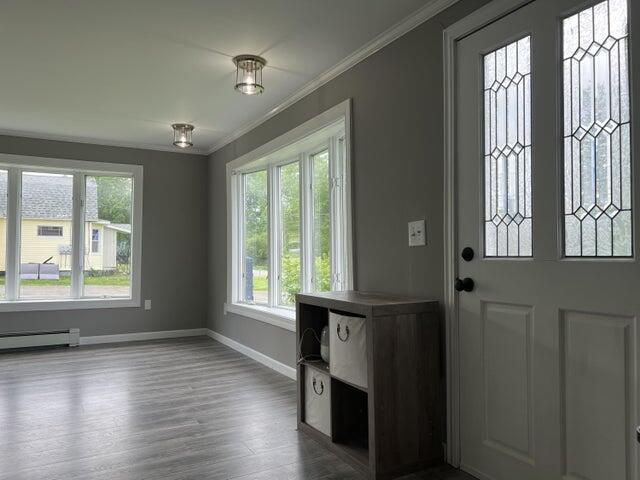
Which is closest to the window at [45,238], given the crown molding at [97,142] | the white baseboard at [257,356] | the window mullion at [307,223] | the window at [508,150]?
the crown molding at [97,142]

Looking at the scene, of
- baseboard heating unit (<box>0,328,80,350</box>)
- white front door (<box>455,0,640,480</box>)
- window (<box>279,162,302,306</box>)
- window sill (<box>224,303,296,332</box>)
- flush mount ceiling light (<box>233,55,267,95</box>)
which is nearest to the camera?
white front door (<box>455,0,640,480</box>)

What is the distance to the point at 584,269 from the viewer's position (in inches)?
69.2

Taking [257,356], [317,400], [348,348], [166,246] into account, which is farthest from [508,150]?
[166,246]

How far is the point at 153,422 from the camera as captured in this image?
9.54ft

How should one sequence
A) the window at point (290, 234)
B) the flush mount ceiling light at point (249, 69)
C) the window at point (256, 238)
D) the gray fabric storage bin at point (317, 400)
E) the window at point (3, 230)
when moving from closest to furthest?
the gray fabric storage bin at point (317, 400), the flush mount ceiling light at point (249, 69), the window at point (290, 234), the window at point (256, 238), the window at point (3, 230)

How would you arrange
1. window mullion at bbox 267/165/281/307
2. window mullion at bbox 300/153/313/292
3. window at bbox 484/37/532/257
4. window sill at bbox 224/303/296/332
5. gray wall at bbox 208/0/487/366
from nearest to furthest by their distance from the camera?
window at bbox 484/37/532/257 → gray wall at bbox 208/0/487/366 → window sill at bbox 224/303/296/332 → window mullion at bbox 300/153/313/292 → window mullion at bbox 267/165/281/307

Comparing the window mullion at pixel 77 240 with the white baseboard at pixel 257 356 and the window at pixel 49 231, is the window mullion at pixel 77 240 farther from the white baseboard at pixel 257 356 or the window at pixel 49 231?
the white baseboard at pixel 257 356

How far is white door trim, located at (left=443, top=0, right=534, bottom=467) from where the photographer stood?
229 cm

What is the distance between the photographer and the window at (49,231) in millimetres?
5223

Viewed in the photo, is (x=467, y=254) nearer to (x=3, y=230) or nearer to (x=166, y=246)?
(x=166, y=246)

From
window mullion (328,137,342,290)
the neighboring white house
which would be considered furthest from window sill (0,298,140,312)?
window mullion (328,137,342,290)

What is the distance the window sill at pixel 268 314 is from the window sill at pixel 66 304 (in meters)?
1.27

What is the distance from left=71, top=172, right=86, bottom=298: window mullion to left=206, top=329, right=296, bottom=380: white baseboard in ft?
5.16

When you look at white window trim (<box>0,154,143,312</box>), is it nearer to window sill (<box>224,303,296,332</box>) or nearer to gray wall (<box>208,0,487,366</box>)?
window sill (<box>224,303,296,332</box>)
